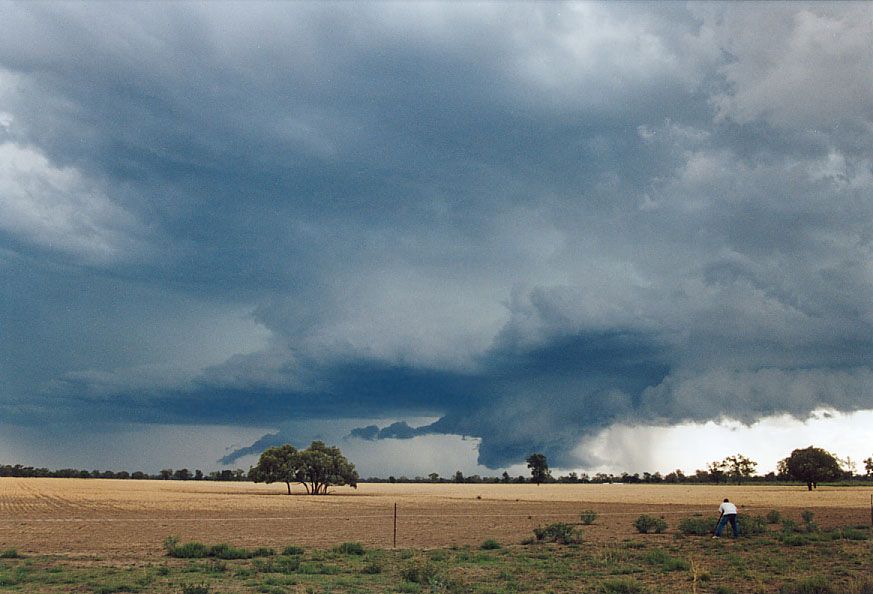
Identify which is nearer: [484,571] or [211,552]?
[484,571]

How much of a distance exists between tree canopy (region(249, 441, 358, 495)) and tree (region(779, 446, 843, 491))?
10624 cm

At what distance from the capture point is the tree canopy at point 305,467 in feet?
454

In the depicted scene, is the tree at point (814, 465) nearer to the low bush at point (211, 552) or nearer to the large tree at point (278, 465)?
the large tree at point (278, 465)

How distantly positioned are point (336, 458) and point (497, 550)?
110 meters

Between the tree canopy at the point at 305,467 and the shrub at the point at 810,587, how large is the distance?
12334cm

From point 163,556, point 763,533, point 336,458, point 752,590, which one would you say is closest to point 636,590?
point 752,590

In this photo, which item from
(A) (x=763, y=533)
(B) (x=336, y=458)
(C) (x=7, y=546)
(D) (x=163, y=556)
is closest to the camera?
(D) (x=163, y=556)

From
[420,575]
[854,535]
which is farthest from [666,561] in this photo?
[854,535]

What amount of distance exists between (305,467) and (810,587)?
125 meters

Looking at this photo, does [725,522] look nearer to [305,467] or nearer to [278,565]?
[278,565]

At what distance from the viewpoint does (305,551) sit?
36906 mm

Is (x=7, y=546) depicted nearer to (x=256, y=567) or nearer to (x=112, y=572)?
(x=112, y=572)

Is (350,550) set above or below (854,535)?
below

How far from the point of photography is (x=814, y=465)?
168m
